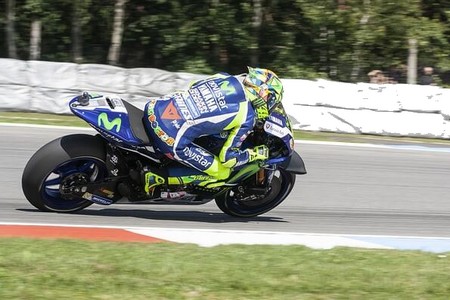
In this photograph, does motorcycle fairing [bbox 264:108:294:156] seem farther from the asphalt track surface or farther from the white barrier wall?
the white barrier wall

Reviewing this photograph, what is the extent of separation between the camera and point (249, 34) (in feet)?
59.7

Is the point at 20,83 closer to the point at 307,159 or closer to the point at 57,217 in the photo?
the point at 307,159

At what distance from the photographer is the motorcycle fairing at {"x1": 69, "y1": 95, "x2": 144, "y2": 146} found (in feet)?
21.4

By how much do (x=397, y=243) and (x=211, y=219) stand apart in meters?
1.86

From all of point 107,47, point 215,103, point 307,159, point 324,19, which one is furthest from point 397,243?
point 107,47

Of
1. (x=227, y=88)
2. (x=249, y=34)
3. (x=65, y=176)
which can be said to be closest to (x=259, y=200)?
(x=227, y=88)

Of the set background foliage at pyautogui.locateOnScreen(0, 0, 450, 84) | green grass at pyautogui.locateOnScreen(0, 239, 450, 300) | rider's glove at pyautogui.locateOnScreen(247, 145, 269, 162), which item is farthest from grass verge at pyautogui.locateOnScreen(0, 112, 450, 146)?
green grass at pyautogui.locateOnScreen(0, 239, 450, 300)

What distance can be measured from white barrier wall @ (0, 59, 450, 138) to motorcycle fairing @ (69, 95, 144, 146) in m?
7.07

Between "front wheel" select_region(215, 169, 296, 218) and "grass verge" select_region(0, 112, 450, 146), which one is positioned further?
"grass verge" select_region(0, 112, 450, 146)

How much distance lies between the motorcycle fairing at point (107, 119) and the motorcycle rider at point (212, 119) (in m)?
0.24

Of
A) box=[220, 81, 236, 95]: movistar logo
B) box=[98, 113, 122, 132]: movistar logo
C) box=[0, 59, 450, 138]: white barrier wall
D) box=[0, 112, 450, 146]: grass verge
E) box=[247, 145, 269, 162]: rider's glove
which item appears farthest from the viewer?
box=[0, 59, 450, 138]: white barrier wall

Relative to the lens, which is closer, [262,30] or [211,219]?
[211,219]

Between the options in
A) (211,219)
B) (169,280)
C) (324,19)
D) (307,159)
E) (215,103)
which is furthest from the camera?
(324,19)

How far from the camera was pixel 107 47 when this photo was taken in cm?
1917
